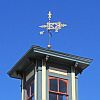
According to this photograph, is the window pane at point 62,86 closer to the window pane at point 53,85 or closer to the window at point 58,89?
the window at point 58,89

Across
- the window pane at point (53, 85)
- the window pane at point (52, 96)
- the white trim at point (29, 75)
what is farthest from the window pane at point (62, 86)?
the white trim at point (29, 75)

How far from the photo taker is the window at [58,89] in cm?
3106

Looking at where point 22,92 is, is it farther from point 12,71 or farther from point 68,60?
point 68,60

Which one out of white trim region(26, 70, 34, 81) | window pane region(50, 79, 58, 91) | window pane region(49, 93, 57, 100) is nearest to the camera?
window pane region(49, 93, 57, 100)

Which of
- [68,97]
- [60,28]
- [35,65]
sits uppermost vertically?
[60,28]

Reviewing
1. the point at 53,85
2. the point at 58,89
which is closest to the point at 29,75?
the point at 53,85

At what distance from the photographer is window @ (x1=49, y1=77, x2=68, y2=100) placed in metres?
31.1

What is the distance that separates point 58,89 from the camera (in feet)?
103

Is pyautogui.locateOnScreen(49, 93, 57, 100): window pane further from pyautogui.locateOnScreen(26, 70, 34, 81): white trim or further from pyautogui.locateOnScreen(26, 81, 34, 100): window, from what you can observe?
pyautogui.locateOnScreen(26, 70, 34, 81): white trim

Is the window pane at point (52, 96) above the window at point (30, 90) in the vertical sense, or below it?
below

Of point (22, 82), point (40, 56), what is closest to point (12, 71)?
point (22, 82)

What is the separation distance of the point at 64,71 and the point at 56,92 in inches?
66.0

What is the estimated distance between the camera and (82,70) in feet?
108

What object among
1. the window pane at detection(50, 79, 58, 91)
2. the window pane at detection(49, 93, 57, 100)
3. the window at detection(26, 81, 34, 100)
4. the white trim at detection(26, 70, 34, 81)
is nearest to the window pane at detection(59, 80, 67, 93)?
the window pane at detection(50, 79, 58, 91)
